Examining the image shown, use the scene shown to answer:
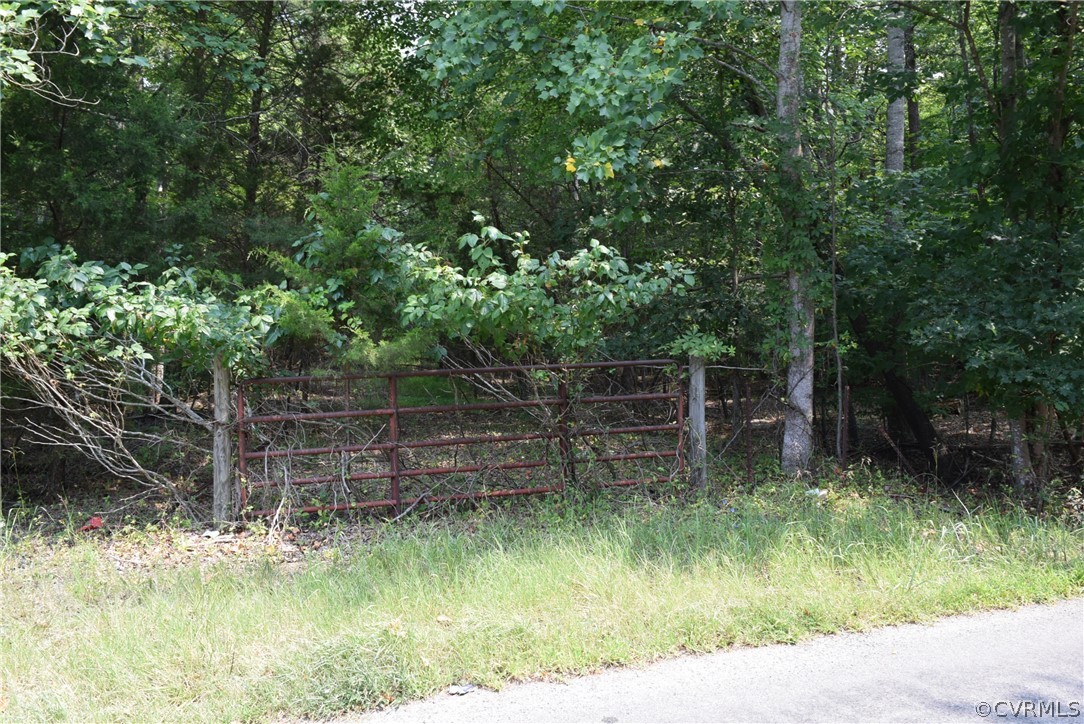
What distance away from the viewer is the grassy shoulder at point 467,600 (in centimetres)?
416

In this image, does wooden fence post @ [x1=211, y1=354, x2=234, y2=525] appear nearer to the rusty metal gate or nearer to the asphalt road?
the rusty metal gate

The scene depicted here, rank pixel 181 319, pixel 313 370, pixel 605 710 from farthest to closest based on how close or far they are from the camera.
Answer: pixel 313 370
pixel 181 319
pixel 605 710

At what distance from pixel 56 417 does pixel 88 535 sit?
7.29 feet

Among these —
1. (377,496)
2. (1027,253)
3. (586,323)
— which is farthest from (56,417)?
(1027,253)

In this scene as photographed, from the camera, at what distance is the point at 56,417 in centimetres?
916

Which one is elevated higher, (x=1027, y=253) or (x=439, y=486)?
→ (x=1027, y=253)

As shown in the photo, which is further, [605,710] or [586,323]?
[586,323]

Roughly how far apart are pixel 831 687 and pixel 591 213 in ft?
29.7

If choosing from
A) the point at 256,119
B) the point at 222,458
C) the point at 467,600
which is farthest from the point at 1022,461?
the point at 256,119

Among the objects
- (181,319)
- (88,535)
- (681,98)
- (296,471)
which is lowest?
(88,535)

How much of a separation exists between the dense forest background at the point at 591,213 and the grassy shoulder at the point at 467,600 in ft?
6.77

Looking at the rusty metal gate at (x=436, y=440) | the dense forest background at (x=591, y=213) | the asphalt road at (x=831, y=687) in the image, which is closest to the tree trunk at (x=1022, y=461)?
the dense forest background at (x=591, y=213)

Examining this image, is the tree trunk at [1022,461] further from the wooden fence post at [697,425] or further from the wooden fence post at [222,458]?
the wooden fence post at [222,458]

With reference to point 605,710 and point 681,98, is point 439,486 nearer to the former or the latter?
point 605,710
